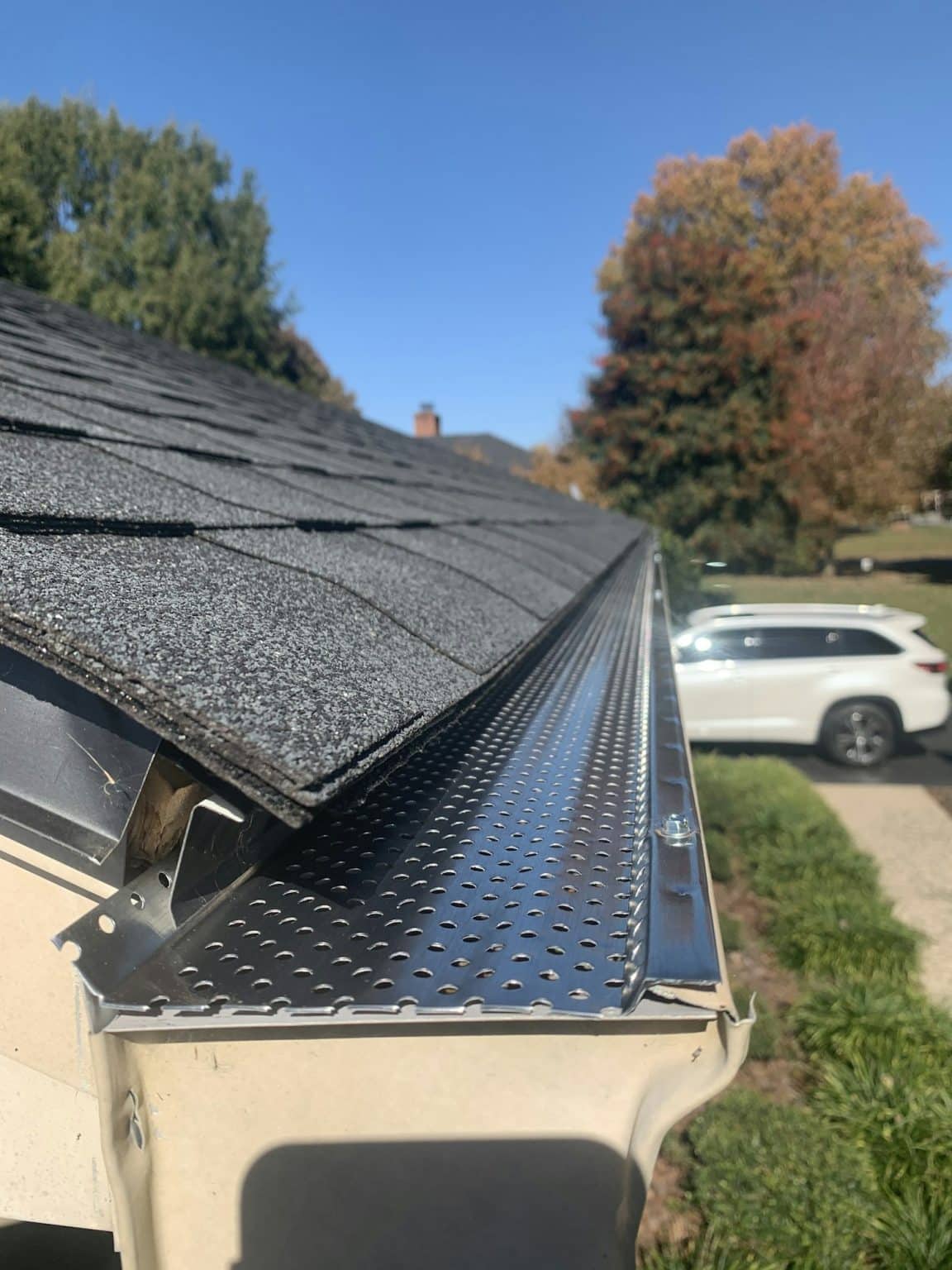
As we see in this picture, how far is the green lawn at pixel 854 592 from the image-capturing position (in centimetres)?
2088

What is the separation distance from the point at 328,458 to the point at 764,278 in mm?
29726

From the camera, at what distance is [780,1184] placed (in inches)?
132

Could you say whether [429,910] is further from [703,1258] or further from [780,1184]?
[780,1184]

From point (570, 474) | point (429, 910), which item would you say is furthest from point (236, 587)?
point (570, 474)

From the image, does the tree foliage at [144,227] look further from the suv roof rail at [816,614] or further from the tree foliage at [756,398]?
the suv roof rail at [816,614]

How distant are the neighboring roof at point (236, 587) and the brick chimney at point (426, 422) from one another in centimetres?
3712

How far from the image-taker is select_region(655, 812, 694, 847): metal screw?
3.89 feet

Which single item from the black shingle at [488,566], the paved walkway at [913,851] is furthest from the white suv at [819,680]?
the black shingle at [488,566]

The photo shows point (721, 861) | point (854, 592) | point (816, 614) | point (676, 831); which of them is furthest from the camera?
point (854, 592)

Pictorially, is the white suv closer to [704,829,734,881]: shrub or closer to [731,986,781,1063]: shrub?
[704,829,734,881]: shrub

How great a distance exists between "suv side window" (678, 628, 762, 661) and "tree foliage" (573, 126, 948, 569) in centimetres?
1941

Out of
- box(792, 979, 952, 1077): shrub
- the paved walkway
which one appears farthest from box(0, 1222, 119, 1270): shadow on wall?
the paved walkway

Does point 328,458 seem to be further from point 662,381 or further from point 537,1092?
point 662,381

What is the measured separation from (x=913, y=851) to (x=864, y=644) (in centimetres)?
311
